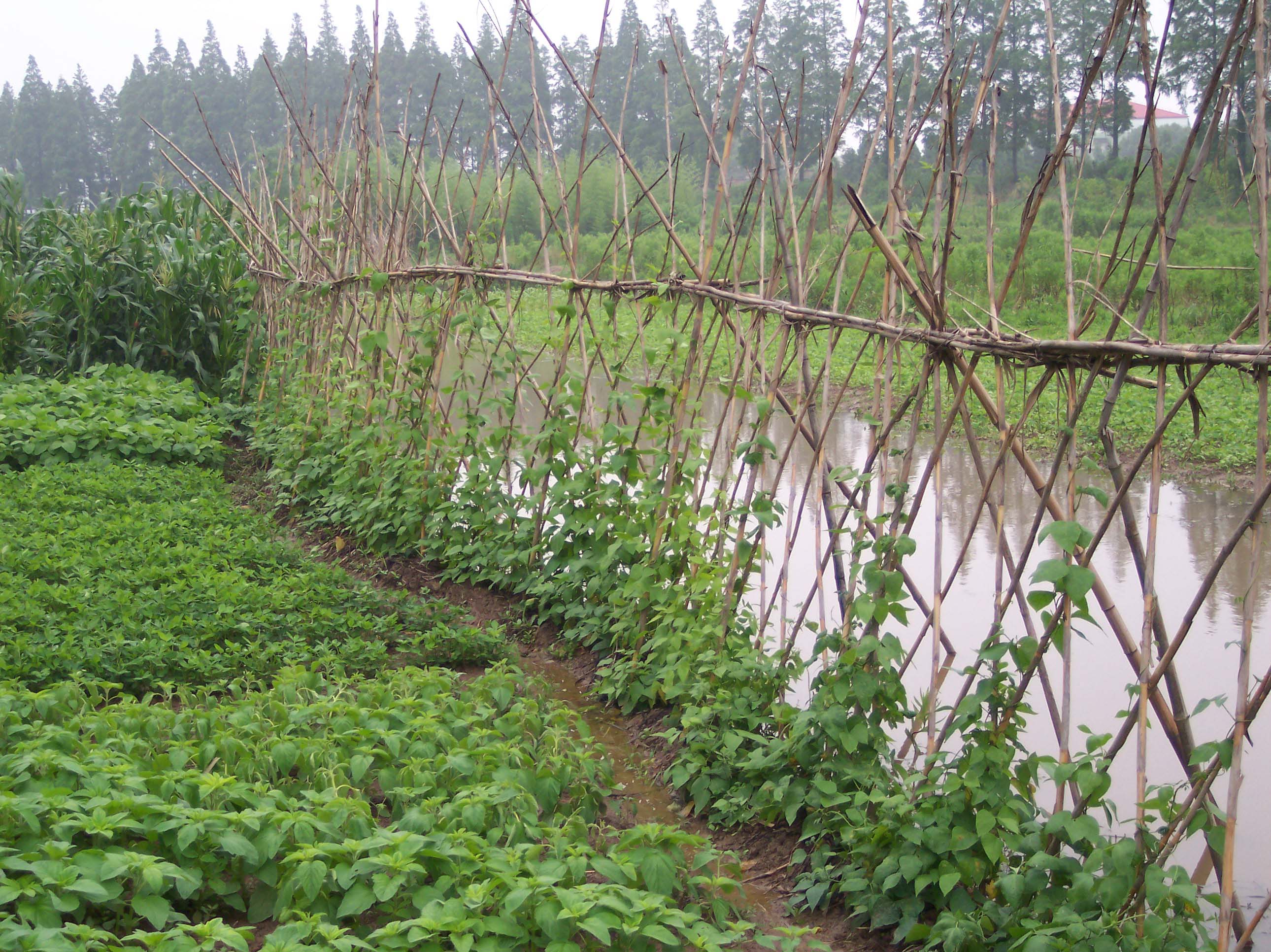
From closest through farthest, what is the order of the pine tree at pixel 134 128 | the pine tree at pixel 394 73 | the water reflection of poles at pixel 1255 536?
1. the water reflection of poles at pixel 1255 536
2. the pine tree at pixel 394 73
3. the pine tree at pixel 134 128

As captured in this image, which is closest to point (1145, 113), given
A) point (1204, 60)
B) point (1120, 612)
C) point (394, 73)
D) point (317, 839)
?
point (317, 839)

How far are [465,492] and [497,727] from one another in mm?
2015

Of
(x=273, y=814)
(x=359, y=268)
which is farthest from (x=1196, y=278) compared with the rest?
(x=273, y=814)

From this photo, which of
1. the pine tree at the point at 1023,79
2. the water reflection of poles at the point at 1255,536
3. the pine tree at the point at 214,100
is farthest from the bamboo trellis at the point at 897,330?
the pine tree at the point at 214,100

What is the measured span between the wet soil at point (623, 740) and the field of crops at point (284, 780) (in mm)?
154

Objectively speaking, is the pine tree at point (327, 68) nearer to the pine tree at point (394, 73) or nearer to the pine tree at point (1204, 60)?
the pine tree at point (394, 73)

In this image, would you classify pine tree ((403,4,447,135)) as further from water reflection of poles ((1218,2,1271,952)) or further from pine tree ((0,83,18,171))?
water reflection of poles ((1218,2,1271,952))

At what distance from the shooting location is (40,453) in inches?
220

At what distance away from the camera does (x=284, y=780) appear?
2324 millimetres

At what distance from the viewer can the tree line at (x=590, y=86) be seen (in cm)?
A: 402

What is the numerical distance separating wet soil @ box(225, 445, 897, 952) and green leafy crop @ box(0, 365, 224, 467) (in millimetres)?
952

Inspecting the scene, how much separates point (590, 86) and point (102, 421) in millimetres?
3746

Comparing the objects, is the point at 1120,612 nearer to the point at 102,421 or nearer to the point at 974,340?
the point at 974,340

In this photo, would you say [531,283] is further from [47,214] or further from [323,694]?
[47,214]
